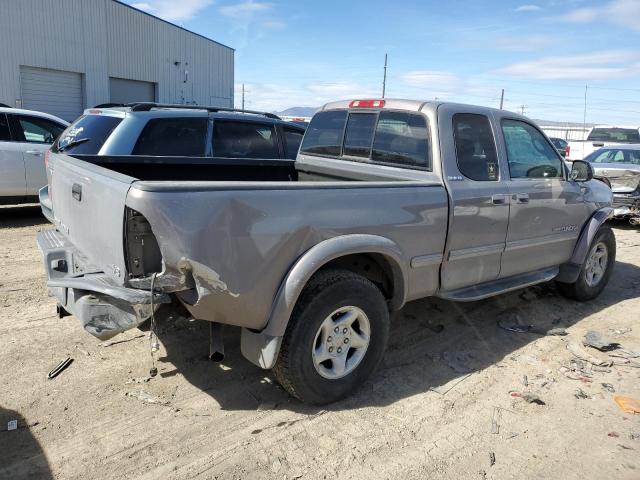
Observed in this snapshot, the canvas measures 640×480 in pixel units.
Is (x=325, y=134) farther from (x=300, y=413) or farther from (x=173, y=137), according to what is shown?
(x=300, y=413)

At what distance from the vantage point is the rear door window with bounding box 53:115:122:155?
6.11 meters

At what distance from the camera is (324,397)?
3.34 metres

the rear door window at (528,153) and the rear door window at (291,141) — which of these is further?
the rear door window at (291,141)

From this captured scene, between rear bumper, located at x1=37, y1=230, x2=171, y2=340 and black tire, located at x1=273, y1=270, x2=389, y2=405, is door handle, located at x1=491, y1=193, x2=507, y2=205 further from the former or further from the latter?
rear bumper, located at x1=37, y1=230, x2=171, y2=340

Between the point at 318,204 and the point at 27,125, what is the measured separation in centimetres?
738

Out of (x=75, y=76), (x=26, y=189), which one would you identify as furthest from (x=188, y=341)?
(x=75, y=76)

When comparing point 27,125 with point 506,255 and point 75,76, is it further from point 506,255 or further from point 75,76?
point 75,76

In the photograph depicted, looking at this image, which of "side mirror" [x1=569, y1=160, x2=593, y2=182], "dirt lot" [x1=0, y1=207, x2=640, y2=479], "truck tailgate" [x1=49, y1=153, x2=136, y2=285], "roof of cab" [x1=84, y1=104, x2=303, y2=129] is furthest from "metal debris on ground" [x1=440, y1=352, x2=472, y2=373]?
"roof of cab" [x1=84, y1=104, x2=303, y2=129]

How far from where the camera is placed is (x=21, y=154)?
325 inches

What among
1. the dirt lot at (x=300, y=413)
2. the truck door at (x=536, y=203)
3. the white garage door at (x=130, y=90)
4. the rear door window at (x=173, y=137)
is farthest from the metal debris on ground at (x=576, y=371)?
the white garage door at (x=130, y=90)

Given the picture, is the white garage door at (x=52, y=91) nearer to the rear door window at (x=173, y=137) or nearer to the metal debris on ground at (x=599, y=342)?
the rear door window at (x=173, y=137)

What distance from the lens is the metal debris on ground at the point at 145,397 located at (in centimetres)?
336

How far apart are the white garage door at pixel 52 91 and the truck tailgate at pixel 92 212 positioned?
58.9ft

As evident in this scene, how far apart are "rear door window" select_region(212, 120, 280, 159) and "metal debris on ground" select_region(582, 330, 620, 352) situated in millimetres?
4559
